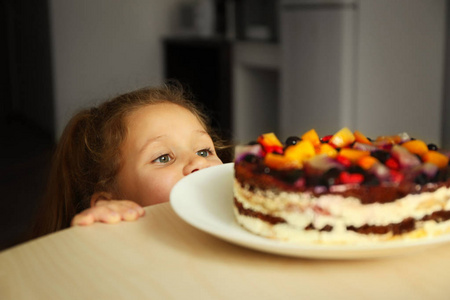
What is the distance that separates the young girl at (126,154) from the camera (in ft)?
3.87

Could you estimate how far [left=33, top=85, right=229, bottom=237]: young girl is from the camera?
118 centimetres

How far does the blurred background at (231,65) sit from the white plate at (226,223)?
1734 millimetres

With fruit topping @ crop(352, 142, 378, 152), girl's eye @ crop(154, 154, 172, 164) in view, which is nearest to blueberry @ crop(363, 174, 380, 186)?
fruit topping @ crop(352, 142, 378, 152)

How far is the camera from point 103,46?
505 centimetres

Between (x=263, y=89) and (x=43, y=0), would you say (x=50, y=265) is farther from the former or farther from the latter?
(x=43, y=0)

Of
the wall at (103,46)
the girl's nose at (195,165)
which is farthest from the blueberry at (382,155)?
the wall at (103,46)

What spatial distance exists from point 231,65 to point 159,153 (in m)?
3.19

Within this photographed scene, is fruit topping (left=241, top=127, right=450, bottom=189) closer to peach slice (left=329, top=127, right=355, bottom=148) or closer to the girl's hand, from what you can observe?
peach slice (left=329, top=127, right=355, bottom=148)

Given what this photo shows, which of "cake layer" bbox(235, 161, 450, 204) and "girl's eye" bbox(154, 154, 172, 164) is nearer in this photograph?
"cake layer" bbox(235, 161, 450, 204)

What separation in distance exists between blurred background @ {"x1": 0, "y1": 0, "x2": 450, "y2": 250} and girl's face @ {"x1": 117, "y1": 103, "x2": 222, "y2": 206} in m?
1.29

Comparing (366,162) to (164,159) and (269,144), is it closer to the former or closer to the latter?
(269,144)

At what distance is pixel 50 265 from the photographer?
61 cm

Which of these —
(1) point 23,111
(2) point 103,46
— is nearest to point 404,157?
(2) point 103,46

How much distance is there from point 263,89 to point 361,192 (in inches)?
153
